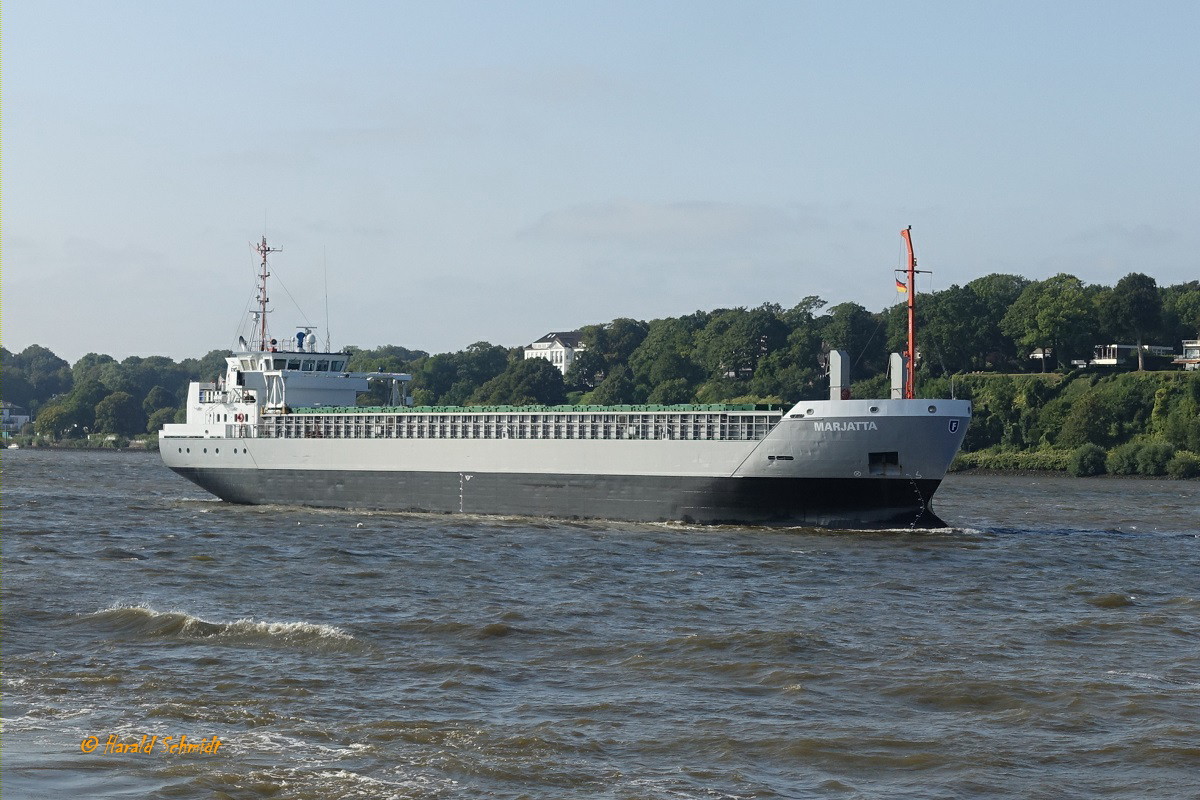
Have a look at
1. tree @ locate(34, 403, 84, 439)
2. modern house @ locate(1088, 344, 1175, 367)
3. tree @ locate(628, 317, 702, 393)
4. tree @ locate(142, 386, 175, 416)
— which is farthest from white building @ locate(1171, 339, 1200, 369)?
tree @ locate(34, 403, 84, 439)

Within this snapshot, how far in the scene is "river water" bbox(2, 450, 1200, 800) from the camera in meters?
13.4

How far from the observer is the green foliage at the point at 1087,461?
8044cm

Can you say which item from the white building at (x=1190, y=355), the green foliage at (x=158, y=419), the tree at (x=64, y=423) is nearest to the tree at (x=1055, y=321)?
the white building at (x=1190, y=355)

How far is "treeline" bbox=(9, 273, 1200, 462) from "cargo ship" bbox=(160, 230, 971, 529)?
56.7m

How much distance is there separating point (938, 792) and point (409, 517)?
109 ft

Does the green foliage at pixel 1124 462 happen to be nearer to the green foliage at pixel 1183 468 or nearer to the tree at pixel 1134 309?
the green foliage at pixel 1183 468

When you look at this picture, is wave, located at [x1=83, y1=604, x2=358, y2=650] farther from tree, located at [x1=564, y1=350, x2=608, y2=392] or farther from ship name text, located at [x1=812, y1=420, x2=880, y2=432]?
tree, located at [x1=564, y1=350, x2=608, y2=392]

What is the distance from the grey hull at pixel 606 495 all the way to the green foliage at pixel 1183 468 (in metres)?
47.6

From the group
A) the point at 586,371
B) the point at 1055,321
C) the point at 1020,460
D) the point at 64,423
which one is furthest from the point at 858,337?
the point at 64,423

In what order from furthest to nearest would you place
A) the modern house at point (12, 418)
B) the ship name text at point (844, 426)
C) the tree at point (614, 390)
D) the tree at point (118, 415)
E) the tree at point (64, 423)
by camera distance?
the modern house at point (12, 418) → the tree at point (64, 423) → the tree at point (118, 415) → the tree at point (614, 390) → the ship name text at point (844, 426)

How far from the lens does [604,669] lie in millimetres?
18250

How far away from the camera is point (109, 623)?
21516 mm

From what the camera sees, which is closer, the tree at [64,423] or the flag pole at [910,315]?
the flag pole at [910,315]

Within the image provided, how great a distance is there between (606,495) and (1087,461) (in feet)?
166
